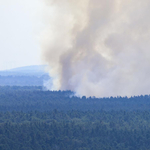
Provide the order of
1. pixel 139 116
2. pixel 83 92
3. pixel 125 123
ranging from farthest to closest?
pixel 83 92 → pixel 139 116 → pixel 125 123

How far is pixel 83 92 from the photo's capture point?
126688 millimetres

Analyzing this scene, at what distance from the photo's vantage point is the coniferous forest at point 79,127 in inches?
2958

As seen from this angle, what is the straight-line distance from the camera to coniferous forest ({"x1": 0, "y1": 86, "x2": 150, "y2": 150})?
2958 inches

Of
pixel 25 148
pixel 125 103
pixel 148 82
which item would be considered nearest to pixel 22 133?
pixel 25 148

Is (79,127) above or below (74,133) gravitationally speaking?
above

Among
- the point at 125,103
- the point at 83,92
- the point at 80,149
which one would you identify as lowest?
the point at 80,149

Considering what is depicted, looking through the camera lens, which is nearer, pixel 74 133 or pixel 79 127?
pixel 74 133

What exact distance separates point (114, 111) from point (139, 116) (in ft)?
22.8

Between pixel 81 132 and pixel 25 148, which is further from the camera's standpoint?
pixel 81 132

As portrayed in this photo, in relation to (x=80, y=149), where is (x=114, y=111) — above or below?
above

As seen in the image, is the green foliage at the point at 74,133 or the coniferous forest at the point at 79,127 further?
the coniferous forest at the point at 79,127

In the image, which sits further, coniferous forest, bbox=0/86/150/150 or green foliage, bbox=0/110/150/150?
coniferous forest, bbox=0/86/150/150

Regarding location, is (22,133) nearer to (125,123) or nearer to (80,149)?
(80,149)

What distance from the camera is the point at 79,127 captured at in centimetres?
8144
